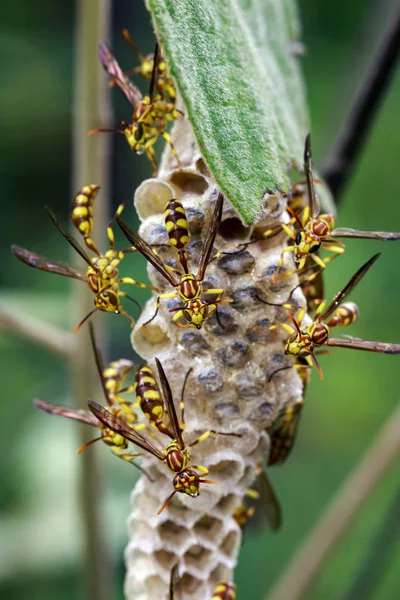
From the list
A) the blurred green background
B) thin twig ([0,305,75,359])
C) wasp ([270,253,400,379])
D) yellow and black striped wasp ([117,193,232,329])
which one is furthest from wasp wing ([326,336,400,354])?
thin twig ([0,305,75,359])

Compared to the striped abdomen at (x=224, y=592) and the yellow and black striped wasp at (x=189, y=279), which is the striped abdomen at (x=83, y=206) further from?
the striped abdomen at (x=224, y=592)

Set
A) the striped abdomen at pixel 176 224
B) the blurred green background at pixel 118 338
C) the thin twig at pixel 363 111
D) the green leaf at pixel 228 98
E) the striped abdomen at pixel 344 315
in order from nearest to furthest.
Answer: the green leaf at pixel 228 98 → the striped abdomen at pixel 176 224 → the striped abdomen at pixel 344 315 → the thin twig at pixel 363 111 → the blurred green background at pixel 118 338

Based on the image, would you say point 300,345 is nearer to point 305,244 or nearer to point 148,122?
point 305,244

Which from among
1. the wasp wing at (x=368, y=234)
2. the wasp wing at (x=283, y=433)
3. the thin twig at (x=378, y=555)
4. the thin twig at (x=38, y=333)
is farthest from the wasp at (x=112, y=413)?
the thin twig at (x=378, y=555)

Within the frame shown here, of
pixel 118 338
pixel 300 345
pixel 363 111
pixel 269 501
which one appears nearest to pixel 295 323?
pixel 300 345

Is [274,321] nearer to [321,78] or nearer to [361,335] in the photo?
[361,335]

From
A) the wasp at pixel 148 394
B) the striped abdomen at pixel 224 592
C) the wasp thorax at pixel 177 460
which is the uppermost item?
the wasp at pixel 148 394

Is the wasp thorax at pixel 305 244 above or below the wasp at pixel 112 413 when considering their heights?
above
